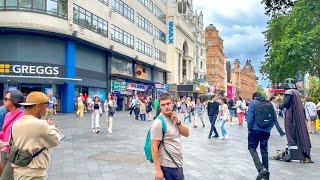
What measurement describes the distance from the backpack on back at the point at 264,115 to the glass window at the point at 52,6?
24914mm

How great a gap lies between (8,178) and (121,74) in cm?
3803

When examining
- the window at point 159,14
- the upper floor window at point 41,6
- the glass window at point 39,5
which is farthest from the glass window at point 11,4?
the window at point 159,14

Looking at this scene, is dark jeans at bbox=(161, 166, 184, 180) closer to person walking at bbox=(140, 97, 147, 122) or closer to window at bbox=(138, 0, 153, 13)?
person walking at bbox=(140, 97, 147, 122)

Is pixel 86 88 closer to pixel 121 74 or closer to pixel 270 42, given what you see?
pixel 121 74

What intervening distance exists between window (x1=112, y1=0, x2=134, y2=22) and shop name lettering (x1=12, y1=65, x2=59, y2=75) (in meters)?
12.7

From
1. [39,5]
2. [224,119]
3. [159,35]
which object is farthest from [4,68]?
[159,35]

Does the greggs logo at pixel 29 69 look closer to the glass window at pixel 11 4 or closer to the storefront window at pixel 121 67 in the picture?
the glass window at pixel 11 4

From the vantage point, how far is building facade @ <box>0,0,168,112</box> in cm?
2811

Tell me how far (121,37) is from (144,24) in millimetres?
9695

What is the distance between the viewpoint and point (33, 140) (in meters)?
3.68

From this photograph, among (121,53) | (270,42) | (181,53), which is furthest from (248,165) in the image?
(181,53)

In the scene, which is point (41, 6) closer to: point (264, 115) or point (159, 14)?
point (264, 115)

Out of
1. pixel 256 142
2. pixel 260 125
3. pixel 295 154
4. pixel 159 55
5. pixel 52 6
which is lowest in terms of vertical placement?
pixel 295 154

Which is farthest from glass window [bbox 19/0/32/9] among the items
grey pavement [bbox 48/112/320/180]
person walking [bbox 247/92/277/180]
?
person walking [bbox 247/92/277/180]
